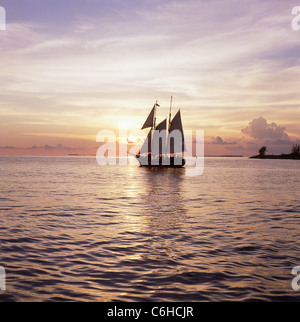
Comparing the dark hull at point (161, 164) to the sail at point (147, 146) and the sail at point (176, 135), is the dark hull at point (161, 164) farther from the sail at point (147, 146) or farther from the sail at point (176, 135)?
the sail at point (176, 135)

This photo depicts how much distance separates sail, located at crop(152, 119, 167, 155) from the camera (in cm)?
9839

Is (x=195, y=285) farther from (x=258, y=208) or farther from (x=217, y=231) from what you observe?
(x=258, y=208)

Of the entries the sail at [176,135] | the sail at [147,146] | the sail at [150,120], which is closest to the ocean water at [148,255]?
the sail at [176,135]

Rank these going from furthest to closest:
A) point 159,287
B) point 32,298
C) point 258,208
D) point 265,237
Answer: point 258,208 < point 265,237 < point 159,287 < point 32,298

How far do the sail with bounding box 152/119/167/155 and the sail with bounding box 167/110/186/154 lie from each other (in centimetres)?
179

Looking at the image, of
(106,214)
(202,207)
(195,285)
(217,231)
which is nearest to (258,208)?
(202,207)

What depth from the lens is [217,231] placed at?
16.3 metres

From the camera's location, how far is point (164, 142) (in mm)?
99812

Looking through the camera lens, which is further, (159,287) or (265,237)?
(265,237)

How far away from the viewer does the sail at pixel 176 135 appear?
3740 inches

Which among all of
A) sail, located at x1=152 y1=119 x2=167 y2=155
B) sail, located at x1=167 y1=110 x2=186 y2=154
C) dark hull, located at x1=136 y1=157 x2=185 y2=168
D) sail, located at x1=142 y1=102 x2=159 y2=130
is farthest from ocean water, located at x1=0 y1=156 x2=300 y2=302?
dark hull, located at x1=136 y1=157 x2=185 y2=168

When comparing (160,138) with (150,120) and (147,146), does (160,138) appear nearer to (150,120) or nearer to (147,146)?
(147,146)
